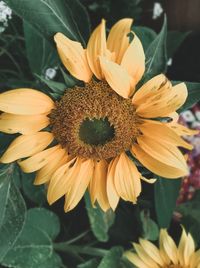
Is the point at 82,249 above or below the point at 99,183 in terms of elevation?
below

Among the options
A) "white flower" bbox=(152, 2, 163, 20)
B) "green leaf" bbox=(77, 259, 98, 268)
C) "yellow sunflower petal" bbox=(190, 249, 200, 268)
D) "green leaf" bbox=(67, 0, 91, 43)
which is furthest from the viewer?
"white flower" bbox=(152, 2, 163, 20)

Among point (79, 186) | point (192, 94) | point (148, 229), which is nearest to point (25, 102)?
point (79, 186)

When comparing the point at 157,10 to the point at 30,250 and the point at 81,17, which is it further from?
the point at 30,250

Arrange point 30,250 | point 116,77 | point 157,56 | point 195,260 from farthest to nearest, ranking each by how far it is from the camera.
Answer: point 30,250 < point 195,260 < point 157,56 < point 116,77

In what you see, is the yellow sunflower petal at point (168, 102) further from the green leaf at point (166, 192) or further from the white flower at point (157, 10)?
the white flower at point (157, 10)

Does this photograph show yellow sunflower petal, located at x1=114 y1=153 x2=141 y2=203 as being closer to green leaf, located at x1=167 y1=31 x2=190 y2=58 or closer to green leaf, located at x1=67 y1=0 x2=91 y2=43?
green leaf, located at x1=67 y1=0 x2=91 y2=43

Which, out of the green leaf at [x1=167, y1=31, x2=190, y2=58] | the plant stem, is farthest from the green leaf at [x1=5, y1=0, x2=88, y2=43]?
the plant stem
